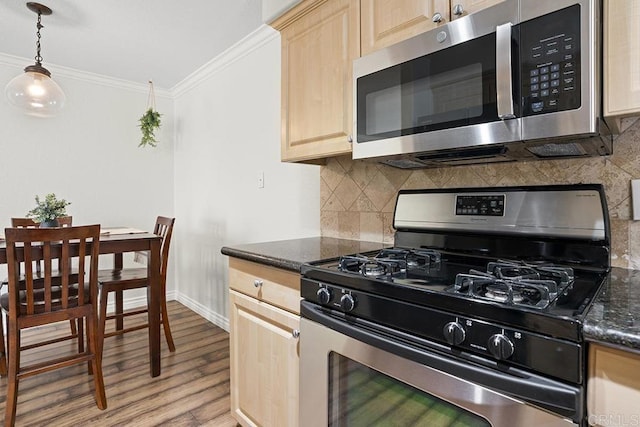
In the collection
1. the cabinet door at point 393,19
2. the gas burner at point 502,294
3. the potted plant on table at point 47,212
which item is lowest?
the gas burner at point 502,294

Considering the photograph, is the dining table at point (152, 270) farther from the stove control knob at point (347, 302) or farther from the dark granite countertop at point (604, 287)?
the stove control knob at point (347, 302)

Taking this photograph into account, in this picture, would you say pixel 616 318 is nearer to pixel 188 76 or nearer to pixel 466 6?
pixel 466 6

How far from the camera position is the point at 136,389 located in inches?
82.4

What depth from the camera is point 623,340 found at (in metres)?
0.60

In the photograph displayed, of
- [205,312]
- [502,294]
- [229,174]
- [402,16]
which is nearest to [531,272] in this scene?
[502,294]

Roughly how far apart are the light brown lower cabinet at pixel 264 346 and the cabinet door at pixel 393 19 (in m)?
0.93

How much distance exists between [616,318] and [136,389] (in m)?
2.33

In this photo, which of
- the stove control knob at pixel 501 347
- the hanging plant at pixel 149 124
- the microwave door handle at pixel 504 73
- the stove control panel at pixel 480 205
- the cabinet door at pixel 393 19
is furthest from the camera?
the hanging plant at pixel 149 124

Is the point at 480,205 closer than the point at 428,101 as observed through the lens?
No

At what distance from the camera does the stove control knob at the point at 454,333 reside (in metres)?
0.78

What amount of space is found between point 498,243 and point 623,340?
2.28ft

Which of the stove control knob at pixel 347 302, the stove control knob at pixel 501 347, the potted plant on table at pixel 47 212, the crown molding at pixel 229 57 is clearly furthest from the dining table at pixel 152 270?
the stove control knob at pixel 501 347

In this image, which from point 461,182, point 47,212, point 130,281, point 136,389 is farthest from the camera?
point 130,281

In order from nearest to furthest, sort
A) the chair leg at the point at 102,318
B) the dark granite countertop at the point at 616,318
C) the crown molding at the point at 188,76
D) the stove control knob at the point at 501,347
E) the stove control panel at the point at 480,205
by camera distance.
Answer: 1. the dark granite countertop at the point at 616,318
2. the stove control knob at the point at 501,347
3. the stove control panel at the point at 480,205
4. the chair leg at the point at 102,318
5. the crown molding at the point at 188,76
